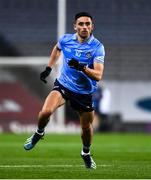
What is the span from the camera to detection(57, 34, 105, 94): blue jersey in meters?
10.6

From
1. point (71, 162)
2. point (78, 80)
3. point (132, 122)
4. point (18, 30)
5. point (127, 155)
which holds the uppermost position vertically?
point (78, 80)

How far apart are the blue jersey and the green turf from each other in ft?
3.15

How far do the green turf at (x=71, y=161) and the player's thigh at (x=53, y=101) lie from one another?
705 mm

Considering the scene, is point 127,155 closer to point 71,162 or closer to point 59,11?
point 71,162

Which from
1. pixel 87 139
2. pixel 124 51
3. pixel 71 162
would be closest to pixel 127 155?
pixel 71 162

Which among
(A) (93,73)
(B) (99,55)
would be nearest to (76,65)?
(A) (93,73)

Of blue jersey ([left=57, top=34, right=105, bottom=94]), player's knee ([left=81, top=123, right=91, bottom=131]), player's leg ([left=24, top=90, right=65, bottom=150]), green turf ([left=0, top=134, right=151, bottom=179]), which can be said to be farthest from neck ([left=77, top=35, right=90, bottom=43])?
green turf ([left=0, top=134, right=151, bottom=179])

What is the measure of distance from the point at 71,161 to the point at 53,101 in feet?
6.37

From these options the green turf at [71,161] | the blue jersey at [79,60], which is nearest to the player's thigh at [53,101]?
the blue jersey at [79,60]

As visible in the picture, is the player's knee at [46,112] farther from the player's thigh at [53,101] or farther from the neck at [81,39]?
the neck at [81,39]

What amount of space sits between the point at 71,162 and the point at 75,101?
1.54 meters

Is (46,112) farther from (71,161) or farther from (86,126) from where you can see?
(71,161)

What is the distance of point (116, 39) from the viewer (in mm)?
26578

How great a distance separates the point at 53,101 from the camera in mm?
10516
